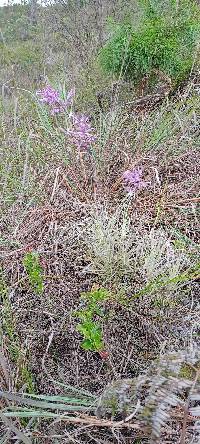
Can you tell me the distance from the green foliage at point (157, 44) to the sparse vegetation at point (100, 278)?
26 cm

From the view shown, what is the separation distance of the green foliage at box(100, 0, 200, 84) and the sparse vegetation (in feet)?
0.85

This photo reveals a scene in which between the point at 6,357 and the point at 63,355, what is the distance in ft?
0.53

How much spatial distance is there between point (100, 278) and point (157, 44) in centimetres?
213

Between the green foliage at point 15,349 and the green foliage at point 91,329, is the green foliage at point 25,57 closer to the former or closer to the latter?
the green foliage at point 15,349

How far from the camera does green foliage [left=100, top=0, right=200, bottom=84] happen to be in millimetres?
3084

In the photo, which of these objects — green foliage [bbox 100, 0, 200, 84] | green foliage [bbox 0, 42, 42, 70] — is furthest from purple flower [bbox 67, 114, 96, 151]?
green foliage [bbox 0, 42, 42, 70]

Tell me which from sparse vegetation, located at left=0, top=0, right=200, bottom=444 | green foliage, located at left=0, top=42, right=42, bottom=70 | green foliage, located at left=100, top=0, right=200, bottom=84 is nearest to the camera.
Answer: sparse vegetation, located at left=0, top=0, right=200, bottom=444

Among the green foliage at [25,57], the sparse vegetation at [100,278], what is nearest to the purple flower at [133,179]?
the sparse vegetation at [100,278]

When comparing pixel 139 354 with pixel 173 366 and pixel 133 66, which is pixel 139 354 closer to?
pixel 173 366

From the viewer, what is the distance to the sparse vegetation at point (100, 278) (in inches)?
38.1

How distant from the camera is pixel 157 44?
10.1 feet

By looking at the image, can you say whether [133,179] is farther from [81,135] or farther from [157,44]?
[157,44]

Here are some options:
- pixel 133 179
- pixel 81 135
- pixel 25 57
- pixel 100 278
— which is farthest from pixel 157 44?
pixel 25 57

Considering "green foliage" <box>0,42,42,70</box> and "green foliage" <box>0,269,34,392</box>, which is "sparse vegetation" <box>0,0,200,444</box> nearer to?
"green foliage" <box>0,269,34,392</box>
